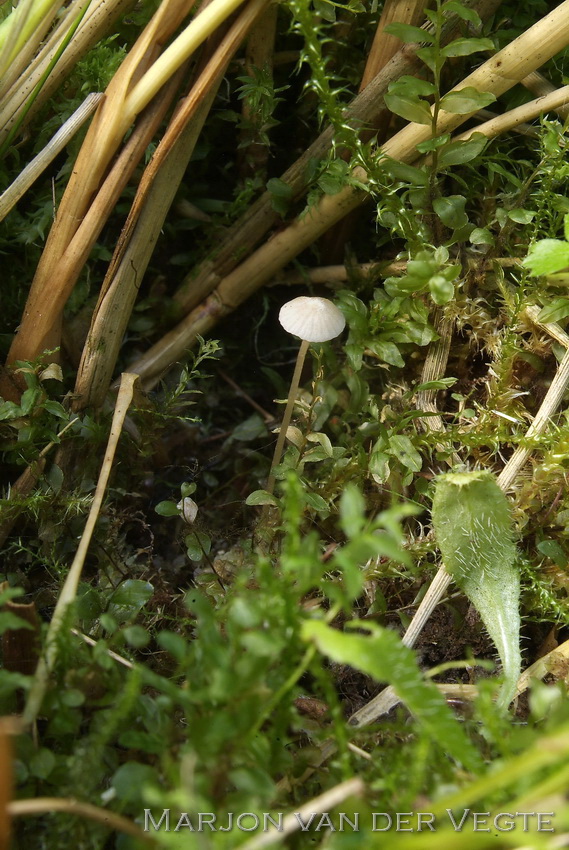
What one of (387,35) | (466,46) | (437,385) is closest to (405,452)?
(437,385)

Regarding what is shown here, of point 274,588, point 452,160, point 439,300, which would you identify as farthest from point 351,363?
point 274,588

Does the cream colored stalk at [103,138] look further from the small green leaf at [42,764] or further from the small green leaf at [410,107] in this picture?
the small green leaf at [42,764]

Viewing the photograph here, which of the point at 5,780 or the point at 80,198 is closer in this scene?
the point at 5,780

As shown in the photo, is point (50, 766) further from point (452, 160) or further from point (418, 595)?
point (452, 160)

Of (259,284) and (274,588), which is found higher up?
(274,588)

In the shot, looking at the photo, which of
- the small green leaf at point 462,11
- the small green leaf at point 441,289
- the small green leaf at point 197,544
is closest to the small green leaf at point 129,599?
the small green leaf at point 197,544

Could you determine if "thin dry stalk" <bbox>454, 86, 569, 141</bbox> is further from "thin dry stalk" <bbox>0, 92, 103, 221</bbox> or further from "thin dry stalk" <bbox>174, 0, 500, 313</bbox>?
"thin dry stalk" <bbox>0, 92, 103, 221</bbox>

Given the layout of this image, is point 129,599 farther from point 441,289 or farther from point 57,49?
point 57,49
